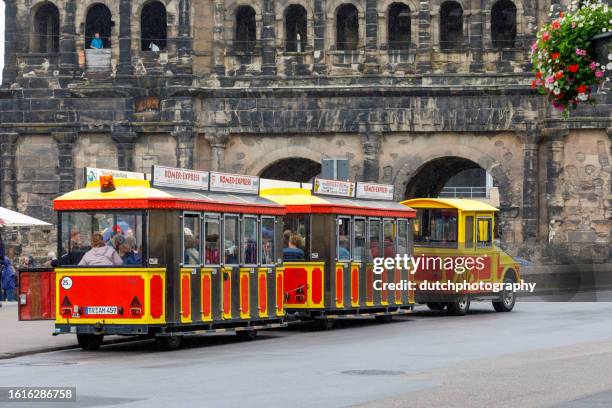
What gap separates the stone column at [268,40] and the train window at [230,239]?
25.1 m

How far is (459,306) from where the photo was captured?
1427 inches

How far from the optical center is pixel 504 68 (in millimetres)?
51875

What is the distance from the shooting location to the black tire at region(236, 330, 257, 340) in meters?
28.2

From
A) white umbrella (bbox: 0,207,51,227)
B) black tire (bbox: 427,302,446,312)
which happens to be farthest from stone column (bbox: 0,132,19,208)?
black tire (bbox: 427,302,446,312)

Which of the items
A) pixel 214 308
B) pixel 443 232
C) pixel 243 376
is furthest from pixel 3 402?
pixel 443 232

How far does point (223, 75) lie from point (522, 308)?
682 inches

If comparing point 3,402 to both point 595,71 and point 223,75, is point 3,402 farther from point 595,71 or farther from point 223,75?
point 223,75

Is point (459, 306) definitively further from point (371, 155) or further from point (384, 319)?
point (371, 155)

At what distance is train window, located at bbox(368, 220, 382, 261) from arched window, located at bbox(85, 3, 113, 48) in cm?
2266

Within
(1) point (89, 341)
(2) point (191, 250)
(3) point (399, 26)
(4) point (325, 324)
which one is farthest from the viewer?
(3) point (399, 26)

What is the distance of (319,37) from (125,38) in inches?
251

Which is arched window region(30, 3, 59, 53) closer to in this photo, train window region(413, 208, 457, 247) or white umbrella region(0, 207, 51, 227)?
white umbrella region(0, 207, 51, 227)

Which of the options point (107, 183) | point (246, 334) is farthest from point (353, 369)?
point (246, 334)

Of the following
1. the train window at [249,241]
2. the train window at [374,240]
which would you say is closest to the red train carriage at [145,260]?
the train window at [249,241]
